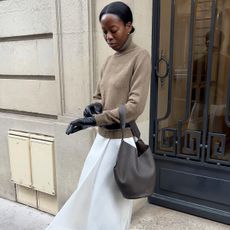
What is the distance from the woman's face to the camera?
1.92 meters

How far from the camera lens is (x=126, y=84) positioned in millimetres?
1999

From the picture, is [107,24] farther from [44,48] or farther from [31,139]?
[31,139]

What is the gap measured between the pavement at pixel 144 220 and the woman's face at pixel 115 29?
2.08 metres

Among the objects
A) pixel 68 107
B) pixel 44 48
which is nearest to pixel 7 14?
pixel 44 48

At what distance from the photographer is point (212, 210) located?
10.4 feet

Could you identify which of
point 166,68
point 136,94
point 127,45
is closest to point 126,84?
point 136,94

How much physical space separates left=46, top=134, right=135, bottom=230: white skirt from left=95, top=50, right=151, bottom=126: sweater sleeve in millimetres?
261

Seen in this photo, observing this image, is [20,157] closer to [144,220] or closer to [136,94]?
[144,220]

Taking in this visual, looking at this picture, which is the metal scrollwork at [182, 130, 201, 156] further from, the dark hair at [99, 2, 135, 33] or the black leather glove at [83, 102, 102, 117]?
the dark hair at [99, 2, 135, 33]

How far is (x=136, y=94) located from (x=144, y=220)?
1.88 m

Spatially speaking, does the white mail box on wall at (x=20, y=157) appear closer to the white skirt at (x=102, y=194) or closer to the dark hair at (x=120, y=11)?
the white skirt at (x=102, y=194)

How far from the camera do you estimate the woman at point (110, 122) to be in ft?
6.35

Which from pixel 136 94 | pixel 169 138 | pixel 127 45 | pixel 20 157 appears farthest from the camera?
pixel 20 157

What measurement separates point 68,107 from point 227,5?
1.99m
